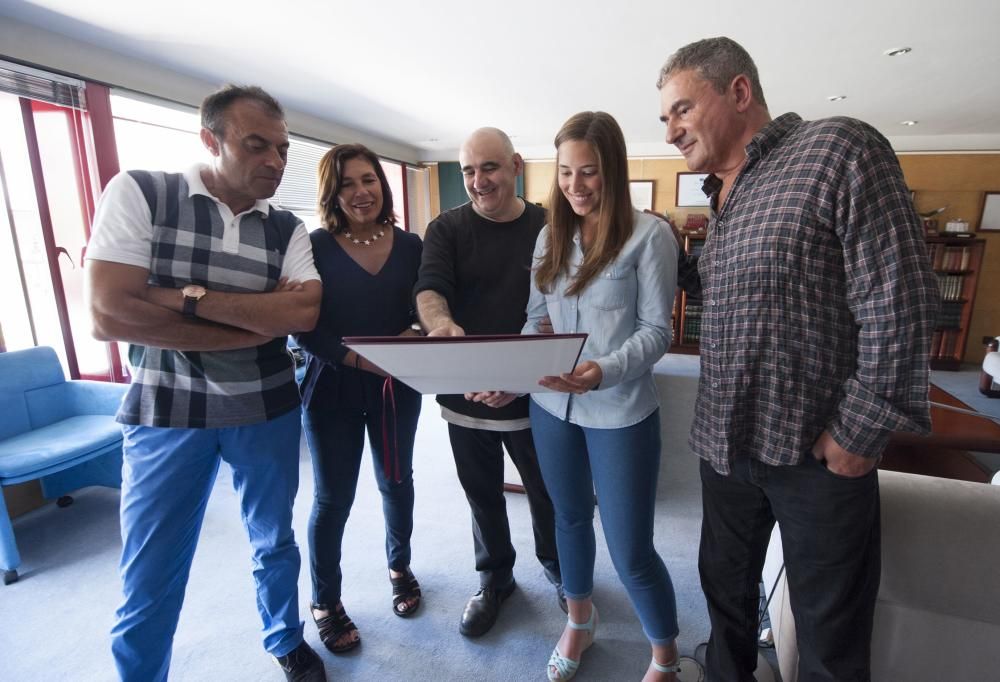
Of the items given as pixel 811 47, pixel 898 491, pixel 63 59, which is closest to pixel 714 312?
pixel 898 491

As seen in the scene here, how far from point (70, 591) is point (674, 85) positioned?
2.65 metres

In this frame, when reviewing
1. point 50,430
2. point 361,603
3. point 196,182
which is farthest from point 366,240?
point 50,430

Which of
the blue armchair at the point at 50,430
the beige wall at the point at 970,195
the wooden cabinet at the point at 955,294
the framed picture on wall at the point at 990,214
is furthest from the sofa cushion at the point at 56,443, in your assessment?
the framed picture on wall at the point at 990,214

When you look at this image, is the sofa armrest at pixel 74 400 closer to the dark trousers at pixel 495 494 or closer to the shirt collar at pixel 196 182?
the shirt collar at pixel 196 182

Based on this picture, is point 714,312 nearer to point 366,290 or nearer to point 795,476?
point 795,476

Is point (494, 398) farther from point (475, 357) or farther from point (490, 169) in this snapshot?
point (490, 169)

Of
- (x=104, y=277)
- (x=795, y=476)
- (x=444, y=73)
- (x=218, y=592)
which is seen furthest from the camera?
(x=444, y=73)

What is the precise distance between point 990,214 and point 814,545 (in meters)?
7.16

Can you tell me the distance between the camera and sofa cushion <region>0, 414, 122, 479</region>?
2066 millimetres

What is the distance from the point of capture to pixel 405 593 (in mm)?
1788

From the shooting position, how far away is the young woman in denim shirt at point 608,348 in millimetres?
1146

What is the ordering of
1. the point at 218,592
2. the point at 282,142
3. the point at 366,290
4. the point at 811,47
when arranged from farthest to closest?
1. the point at 811,47
2. the point at 218,592
3. the point at 366,290
4. the point at 282,142

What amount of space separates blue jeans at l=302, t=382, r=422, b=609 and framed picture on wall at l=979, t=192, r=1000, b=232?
287 inches

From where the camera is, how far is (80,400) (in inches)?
102
